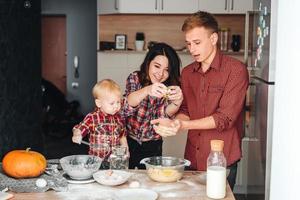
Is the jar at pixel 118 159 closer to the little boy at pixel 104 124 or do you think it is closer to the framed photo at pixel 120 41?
the little boy at pixel 104 124

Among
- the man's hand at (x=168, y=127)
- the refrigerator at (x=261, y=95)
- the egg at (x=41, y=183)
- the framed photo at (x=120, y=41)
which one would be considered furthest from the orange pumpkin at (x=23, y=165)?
the framed photo at (x=120, y=41)

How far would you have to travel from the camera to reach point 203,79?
2523 mm

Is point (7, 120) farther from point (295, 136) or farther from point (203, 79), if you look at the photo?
point (295, 136)

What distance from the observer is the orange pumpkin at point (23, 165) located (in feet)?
6.78

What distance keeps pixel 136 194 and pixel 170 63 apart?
89 cm

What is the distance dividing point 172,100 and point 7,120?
194cm

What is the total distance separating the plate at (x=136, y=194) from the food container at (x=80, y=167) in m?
0.21

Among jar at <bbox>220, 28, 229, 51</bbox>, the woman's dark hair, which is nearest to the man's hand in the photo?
the woman's dark hair

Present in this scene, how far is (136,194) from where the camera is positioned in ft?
6.36

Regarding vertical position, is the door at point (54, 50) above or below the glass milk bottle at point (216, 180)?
above

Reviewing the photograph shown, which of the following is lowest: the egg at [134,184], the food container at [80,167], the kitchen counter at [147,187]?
the kitchen counter at [147,187]

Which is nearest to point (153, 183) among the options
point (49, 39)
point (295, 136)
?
point (295, 136)

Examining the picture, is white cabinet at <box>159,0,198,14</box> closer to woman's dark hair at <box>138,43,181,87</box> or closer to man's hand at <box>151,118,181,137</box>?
woman's dark hair at <box>138,43,181,87</box>

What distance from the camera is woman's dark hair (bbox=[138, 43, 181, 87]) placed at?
257cm
